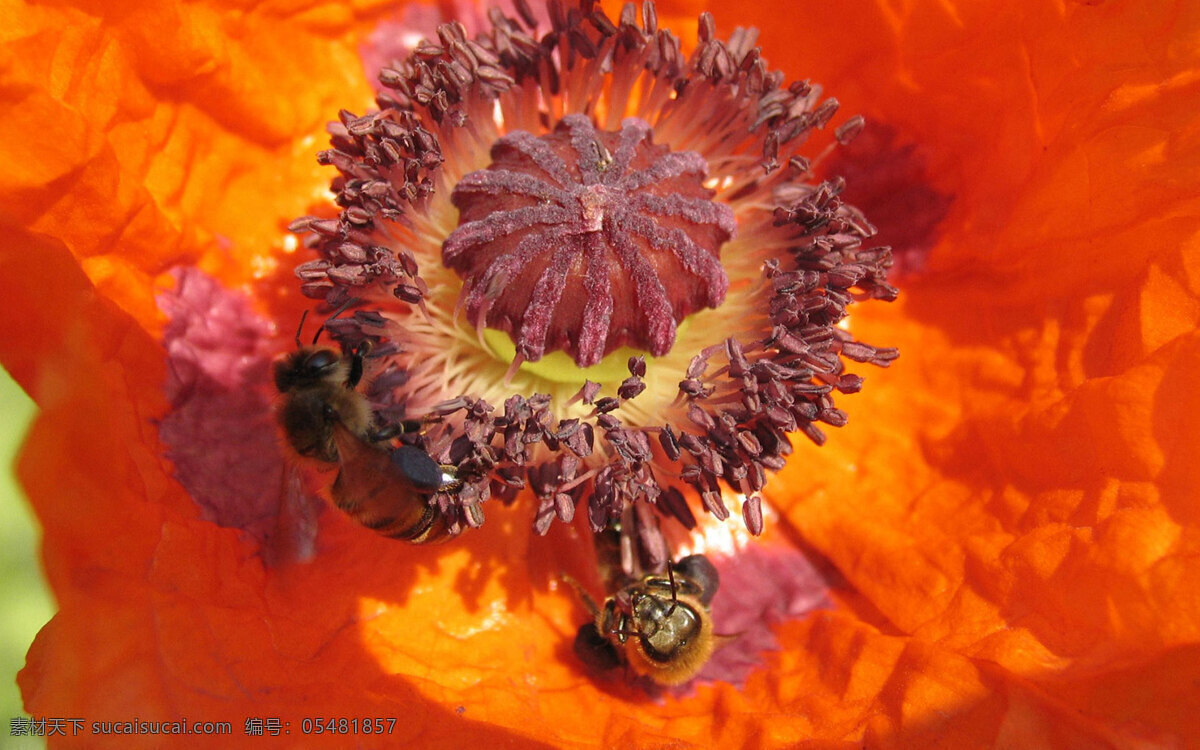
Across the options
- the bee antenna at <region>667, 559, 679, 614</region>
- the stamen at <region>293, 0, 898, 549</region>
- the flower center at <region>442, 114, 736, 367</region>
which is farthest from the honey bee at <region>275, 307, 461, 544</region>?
the bee antenna at <region>667, 559, 679, 614</region>

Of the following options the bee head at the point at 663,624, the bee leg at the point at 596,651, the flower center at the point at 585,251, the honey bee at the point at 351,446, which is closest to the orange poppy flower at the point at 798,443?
the bee leg at the point at 596,651

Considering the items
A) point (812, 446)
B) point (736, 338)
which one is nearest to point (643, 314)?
point (736, 338)

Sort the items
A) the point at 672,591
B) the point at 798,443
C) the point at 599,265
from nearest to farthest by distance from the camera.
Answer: the point at 672,591
the point at 599,265
the point at 798,443

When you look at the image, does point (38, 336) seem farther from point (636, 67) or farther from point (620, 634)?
point (636, 67)

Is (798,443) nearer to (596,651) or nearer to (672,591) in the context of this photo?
(672,591)

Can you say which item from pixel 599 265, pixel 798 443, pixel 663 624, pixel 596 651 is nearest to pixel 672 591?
pixel 663 624

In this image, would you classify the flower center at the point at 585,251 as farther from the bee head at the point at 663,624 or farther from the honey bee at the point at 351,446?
the bee head at the point at 663,624

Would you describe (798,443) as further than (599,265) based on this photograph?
Yes
